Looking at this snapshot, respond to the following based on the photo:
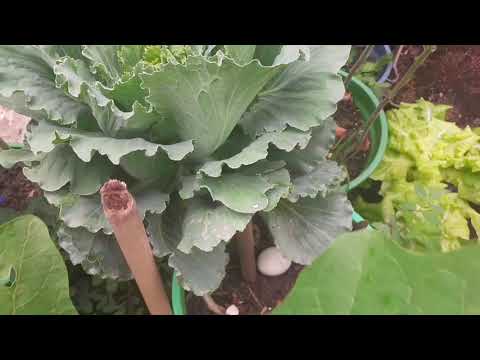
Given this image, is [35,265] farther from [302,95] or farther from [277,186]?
[302,95]

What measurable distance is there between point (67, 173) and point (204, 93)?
299mm

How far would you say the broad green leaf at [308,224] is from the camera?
0.94 m

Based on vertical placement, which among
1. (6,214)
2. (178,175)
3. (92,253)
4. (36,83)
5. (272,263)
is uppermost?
(36,83)

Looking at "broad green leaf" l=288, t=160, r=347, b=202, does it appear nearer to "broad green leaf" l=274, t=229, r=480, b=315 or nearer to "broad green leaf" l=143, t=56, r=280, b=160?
"broad green leaf" l=143, t=56, r=280, b=160

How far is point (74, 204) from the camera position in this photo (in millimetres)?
858

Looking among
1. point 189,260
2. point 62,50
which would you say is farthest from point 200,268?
point 62,50

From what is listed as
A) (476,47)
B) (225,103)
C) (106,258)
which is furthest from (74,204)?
(476,47)

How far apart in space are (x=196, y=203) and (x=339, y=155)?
62cm

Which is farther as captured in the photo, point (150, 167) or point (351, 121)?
point (351, 121)

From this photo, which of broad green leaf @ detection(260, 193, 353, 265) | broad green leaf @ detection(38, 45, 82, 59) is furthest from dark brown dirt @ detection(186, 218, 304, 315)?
broad green leaf @ detection(38, 45, 82, 59)

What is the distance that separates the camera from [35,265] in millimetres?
490

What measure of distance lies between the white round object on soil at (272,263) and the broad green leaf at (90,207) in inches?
13.8

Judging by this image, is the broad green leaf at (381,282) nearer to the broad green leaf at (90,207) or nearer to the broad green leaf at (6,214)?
the broad green leaf at (90,207)

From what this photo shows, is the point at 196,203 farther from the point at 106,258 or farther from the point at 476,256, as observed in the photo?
the point at 476,256
